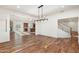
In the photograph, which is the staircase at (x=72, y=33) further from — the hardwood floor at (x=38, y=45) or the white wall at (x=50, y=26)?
the white wall at (x=50, y=26)

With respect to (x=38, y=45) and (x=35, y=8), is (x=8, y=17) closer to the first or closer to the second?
(x=35, y=8)

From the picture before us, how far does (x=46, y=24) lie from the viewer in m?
4.33

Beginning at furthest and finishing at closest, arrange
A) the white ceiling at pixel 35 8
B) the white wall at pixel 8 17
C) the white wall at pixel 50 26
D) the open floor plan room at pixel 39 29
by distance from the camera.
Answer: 1. the white wall at pixel 50 26
2. the white wall at pixel 8 17
3. the open floor plan room at pixel 39 29
4. the white ceiling at pixel 35 8

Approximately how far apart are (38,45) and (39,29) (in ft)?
2.21

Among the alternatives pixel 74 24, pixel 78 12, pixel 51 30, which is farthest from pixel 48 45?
pixel 78 12

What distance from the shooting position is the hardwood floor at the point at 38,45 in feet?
13.0

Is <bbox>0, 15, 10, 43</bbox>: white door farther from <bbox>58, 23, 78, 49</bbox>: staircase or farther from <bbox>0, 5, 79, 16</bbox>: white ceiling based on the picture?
<bbox>58, 23, 78, 49</bbox>: staircase

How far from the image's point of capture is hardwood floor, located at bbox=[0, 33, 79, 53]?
397 cm

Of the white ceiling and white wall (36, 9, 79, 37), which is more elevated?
the white ceiling

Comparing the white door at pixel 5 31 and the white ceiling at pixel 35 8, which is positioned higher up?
the white ceiling at pixel 35 8

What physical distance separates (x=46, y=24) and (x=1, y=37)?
6.15 feet

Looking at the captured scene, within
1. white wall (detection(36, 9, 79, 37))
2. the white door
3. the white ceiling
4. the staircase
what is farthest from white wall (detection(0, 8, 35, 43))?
the staircase

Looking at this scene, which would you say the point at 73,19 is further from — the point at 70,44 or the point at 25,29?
the point at 25,29

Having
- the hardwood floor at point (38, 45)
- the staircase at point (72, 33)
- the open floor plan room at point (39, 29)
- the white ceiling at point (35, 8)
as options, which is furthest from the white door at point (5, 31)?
the staircase at point (72, 33)
